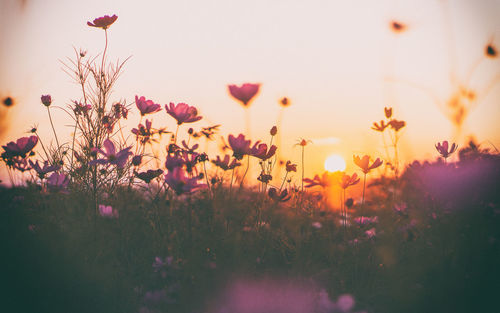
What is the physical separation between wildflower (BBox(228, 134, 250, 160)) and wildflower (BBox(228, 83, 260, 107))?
18 centimetres

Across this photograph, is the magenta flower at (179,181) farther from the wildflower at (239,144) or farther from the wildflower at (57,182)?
the wildflower at (57,182)

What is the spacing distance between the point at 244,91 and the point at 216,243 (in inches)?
29.4

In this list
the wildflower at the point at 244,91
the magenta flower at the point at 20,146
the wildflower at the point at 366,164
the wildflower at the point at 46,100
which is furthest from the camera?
the wildflower at the point at 46,100

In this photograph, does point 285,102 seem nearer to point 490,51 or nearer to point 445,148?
point 445,148

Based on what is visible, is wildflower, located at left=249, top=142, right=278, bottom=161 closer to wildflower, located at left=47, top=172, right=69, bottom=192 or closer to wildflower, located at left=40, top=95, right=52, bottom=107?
wildflower, located at left=47, top=172, right=69, bottom=192

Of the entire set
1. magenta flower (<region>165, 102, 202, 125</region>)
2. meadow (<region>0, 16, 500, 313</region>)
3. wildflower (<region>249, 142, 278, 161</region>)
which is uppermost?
magenta flower (<region>165, 102, 202, 125</region>)

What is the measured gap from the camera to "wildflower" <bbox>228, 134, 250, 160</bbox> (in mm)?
1597

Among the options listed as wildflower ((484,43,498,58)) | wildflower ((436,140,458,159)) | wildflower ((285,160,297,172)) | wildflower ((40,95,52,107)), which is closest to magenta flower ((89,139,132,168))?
wildflower ((40,95,52,107))

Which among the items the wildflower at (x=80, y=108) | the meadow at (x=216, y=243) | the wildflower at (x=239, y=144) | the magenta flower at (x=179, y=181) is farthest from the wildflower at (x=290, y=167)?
the wildflower at (x=80, y=108)

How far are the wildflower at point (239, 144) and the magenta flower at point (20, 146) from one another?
1.20m

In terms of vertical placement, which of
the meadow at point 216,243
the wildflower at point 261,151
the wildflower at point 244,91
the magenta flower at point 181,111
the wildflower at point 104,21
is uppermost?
the wildflower at point 104,21

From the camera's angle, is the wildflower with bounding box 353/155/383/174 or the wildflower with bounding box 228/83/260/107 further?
the wildflower with bounding box 353/155/383/174

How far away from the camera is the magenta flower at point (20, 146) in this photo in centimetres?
190

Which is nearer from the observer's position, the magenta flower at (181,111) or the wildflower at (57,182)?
the magenta flower at (181,111)
